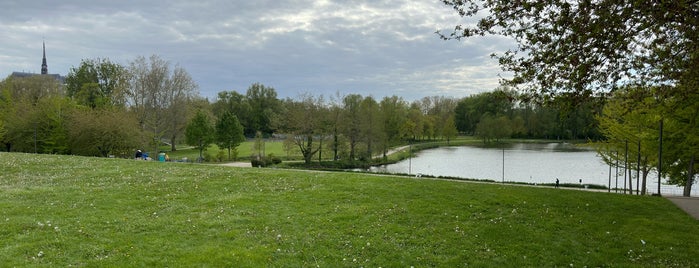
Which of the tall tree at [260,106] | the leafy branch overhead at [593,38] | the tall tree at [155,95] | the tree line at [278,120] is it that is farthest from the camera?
the tall tree at [260,106]

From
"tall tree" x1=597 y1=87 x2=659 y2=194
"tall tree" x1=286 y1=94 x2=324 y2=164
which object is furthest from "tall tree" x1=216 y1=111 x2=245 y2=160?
"tall tree" x1=597 y1=87 x2=659 y2=194

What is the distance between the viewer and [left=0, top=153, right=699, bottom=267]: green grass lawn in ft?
23.7

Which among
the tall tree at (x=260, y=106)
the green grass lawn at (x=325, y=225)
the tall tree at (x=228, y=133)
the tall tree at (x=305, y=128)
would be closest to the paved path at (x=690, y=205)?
the green grass lawn at (x=325, y=225)

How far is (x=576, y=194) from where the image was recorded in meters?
13.2

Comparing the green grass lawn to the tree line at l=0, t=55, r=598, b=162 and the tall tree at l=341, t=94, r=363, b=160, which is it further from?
the tall tree at l=341, t=94, r=363, b=160

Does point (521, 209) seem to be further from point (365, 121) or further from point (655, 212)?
point (365, 121)

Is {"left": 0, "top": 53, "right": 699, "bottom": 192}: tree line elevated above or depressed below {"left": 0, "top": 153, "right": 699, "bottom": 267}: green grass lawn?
above

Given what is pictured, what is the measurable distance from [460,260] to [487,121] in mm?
80035

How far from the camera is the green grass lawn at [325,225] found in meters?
7.23

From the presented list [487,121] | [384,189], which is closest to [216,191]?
[384,189]

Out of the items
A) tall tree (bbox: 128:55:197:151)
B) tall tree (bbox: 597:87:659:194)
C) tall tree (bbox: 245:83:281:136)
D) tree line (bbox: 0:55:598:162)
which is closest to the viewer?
tall tree (bbox: 597:87:659:194)

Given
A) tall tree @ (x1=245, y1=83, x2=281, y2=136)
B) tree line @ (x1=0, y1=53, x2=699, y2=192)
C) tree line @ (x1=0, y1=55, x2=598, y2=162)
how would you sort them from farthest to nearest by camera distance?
1. tall tree @ (x1=245, y1=83, x2=281, y2=136)
2. tree line @ (x1=0, y1=55, x2=598, y2=162)
3. tree line @ (x1=0, y1=53, x2=699, y2=192)

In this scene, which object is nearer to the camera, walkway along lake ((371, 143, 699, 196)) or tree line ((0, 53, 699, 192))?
tree line ((0, 53, 699, 192))

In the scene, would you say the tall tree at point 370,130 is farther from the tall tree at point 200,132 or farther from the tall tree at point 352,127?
the tall tree at point 200,132
